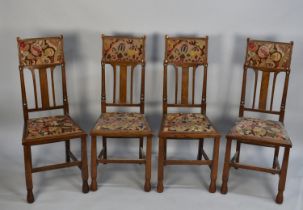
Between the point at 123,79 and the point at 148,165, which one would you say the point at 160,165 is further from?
the point at 123,79

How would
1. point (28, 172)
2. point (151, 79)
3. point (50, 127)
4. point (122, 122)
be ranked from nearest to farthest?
1. point (28, 172)
2. point (50, 127)
3. point (122, 122)
4. point (151, 79)

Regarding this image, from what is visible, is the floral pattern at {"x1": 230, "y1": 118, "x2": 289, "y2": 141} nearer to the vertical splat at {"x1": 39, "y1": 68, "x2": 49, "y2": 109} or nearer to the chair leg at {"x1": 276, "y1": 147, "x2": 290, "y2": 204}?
the chair leg at {"x1": 276, "y1": 147, "x2": 290, "y2": 204}

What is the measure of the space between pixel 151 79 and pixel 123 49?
419mm

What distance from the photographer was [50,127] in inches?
122

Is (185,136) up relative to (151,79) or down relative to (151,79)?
down

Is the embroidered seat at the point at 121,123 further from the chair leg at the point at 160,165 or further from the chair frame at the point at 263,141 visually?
the chair frame at the point at 263,141

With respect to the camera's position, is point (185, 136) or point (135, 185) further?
point (135, 185)

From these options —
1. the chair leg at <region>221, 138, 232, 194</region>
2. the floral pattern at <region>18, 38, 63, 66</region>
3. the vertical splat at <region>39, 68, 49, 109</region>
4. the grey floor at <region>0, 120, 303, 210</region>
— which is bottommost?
the grey floor at <region>0, 120, 303, 210</region>

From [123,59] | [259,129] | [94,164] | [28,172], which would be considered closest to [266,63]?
[259,129]

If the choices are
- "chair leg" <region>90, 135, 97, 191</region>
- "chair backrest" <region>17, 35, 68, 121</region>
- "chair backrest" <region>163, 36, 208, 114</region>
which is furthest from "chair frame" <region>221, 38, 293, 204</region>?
"chair backrest" <region>17, 35, 68, 121</region>

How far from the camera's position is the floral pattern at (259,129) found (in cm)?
306

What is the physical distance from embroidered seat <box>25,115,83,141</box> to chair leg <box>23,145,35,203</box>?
0.28 ft

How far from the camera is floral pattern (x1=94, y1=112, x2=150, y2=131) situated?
3101mm

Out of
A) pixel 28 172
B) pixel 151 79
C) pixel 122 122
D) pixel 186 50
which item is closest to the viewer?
pixel 28 172
